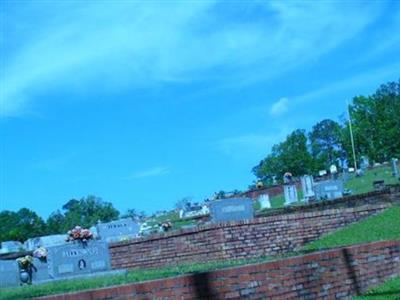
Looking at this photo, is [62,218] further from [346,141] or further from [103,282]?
[103,282]

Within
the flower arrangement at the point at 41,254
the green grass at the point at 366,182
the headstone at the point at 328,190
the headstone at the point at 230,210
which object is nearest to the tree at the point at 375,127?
the green grass at the point at 366,182

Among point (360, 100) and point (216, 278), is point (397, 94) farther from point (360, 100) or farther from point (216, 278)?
point (216, 278)

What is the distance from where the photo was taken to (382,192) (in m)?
19.8

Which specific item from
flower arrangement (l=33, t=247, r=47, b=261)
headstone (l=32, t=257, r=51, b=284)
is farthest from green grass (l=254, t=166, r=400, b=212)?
headstone (l=32, t=257, r=51, b=284)

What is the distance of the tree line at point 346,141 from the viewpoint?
77438mm

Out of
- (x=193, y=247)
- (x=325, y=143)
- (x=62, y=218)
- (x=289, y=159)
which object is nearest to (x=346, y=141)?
(x=289, y=159)

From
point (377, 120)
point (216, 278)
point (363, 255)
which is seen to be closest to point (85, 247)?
point (363, 255)

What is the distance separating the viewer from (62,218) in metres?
72.3

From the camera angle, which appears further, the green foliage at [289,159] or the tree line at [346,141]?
the green foliage at [289,159]

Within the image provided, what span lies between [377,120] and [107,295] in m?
76.5

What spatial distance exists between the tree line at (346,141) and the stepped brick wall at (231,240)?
2400 inches

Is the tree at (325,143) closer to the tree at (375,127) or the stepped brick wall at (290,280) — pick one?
the tree at (375,127)

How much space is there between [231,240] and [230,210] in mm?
3360

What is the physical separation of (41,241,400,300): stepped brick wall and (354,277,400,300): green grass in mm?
135
